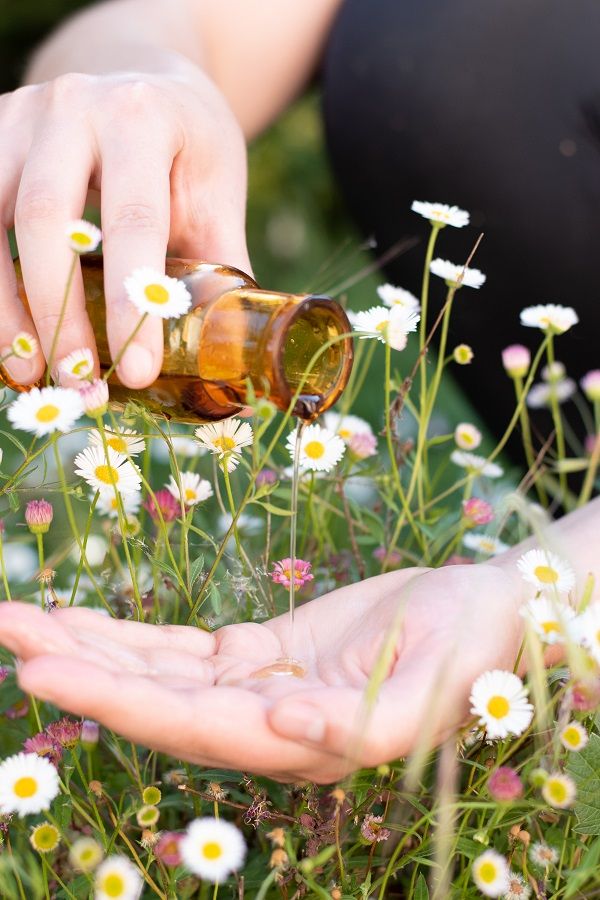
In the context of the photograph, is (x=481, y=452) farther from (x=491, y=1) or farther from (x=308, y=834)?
(x=308, y=834)

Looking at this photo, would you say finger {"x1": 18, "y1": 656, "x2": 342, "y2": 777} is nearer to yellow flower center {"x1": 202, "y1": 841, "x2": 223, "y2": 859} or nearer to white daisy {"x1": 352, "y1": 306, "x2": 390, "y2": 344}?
yellow flower center {"x1": 202, "y1": 841, "x2": 223, "y2": 859}

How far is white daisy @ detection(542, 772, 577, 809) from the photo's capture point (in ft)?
1.80

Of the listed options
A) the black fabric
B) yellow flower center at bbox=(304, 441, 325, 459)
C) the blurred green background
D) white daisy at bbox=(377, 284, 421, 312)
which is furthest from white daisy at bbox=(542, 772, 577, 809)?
the blurred green background

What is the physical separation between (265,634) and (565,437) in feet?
2.84

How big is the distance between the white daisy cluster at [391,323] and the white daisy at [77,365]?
21cm

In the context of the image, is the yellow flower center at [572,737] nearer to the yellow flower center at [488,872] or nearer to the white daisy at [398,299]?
the yellow flower center at [488,872]

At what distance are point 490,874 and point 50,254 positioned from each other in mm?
519

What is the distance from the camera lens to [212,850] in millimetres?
516

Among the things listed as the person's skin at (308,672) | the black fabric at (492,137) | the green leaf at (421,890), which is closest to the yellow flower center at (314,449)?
the person's skin at (308,672)

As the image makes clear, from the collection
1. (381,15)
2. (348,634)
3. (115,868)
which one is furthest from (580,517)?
(381,15)

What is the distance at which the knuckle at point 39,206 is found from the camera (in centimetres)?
73

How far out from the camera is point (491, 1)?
4.54ft

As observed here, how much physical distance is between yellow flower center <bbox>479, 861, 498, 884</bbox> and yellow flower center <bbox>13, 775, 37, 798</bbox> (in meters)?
0.26

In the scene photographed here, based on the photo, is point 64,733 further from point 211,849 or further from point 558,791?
point 558,791
